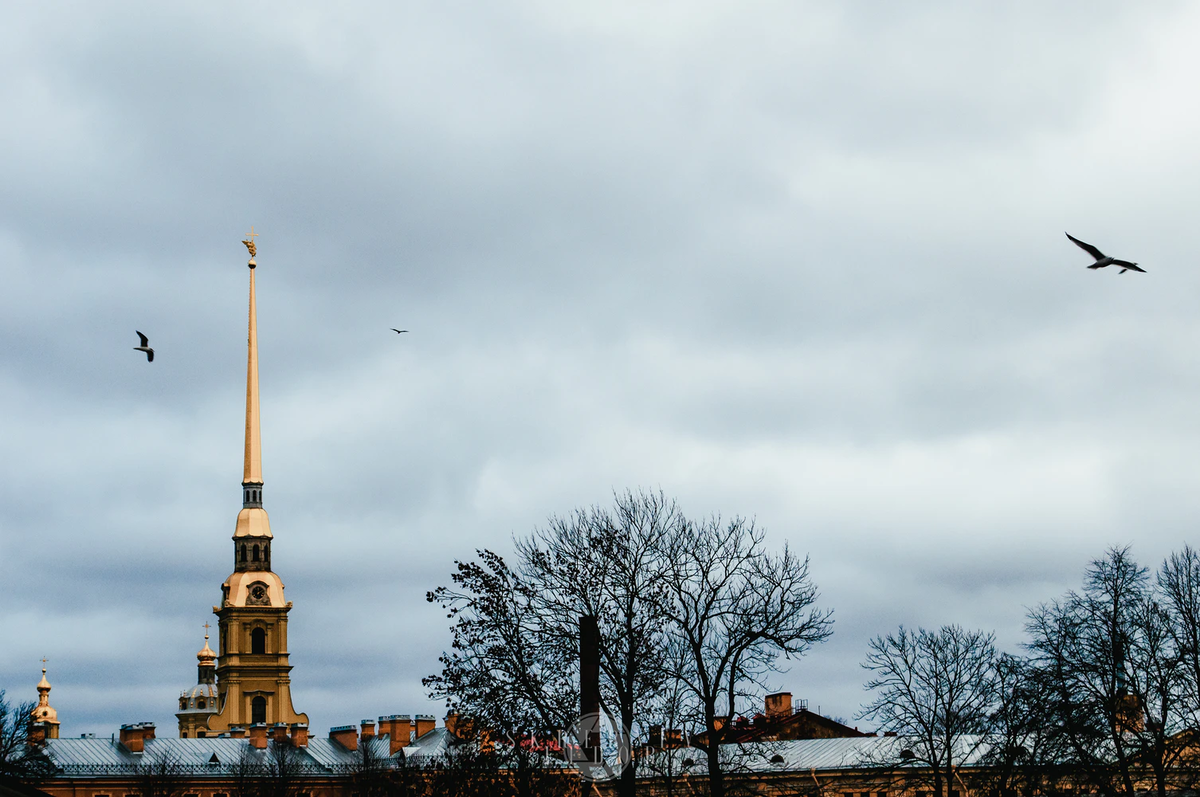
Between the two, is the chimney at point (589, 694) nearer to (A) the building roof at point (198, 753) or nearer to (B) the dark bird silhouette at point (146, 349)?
(B) the dark bird silhouette at point (146, 349)

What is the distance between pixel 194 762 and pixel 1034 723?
3033 inches

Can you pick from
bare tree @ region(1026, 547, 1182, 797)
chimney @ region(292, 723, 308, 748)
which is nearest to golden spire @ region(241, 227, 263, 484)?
chimney @ region(292, 723, 308, 748)

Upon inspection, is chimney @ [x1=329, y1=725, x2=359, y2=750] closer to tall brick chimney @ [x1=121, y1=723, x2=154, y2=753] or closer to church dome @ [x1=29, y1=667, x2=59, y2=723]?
tall brick chimney @ [x1=121, y1=723, x2=154, y2=753]

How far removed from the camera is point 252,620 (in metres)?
172

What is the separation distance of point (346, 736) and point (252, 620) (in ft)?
180

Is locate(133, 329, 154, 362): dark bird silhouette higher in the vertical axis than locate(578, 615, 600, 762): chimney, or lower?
higher

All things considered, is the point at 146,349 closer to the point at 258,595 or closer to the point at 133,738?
the point at 133,738

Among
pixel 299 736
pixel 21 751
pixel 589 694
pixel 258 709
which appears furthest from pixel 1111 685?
→ pixel 258 709

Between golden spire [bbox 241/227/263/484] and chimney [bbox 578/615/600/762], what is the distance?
450ft

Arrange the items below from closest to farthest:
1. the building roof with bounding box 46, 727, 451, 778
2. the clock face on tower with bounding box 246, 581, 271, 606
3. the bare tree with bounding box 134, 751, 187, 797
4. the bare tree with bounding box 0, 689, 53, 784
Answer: the bare tree with bounding box 0, 689, 53, 784 → the bare tree with bounding box 134, 751, 187, 797 → the building roof with bounding box 46, 727, 451, 778 → the clock face on tower with bounding box 246, 581, 271, 606

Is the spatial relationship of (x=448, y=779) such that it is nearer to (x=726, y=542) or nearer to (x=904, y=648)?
(x=726, y=542)

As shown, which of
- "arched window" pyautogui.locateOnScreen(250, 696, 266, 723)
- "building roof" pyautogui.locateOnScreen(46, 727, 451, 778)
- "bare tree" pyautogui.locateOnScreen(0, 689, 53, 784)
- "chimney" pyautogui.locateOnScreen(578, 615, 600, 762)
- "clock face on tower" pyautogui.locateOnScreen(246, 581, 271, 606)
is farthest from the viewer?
"clock face on tower" pyautogui.locateOnScreen(246, 581, 271, 606)

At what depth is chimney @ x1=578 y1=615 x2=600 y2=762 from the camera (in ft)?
144

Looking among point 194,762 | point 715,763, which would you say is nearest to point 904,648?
point 715,763
